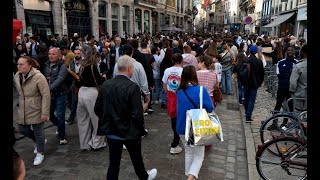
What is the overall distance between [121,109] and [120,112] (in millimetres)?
41

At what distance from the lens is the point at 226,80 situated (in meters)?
9.82

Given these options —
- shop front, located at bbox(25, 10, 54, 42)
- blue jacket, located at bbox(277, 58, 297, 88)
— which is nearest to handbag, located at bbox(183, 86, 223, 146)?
blue jacket, located at bbox(277, 58, 297, 88)

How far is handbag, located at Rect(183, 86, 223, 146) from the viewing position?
328 cm

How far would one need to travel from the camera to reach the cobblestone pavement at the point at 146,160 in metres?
4.22

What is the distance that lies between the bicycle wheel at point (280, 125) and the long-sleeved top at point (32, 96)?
3643mm

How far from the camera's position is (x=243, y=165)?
4656 mm

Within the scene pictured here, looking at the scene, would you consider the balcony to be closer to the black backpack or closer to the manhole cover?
the manhole cover

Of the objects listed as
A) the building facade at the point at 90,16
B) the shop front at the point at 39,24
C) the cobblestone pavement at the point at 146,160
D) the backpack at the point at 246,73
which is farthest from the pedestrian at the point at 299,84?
the shop front at the point at 39,24

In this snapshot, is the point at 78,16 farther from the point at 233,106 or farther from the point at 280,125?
the point at 280,125

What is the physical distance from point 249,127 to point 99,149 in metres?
3.49

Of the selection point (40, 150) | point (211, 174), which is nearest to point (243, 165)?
point (211, 174)
